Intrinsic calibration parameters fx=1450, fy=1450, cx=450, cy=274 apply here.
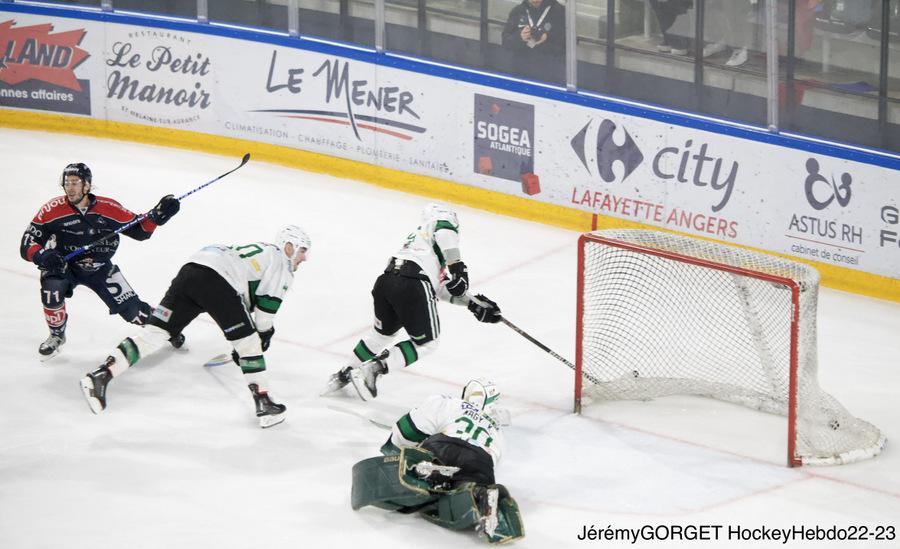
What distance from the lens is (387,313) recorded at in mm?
7129

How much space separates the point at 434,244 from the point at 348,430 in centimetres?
99

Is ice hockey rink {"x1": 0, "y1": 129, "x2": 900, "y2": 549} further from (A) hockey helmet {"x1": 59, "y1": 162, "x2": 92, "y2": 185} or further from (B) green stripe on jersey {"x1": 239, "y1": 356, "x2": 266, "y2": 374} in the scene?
(A) hockey helmet {"x1": 59, "y1": 162, "x2": 92, "y2": 185}

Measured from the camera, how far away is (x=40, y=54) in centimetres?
1151

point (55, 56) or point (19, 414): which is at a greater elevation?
point (55, 56)

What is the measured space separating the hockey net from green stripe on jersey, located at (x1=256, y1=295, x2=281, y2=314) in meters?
1.48

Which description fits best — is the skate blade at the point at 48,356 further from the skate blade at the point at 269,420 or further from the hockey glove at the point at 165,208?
the skate blade at the point at 269,420

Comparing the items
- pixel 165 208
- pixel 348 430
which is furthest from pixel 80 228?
pixel 348 430

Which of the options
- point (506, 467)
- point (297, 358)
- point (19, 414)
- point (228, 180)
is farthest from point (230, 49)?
point (506, 467)

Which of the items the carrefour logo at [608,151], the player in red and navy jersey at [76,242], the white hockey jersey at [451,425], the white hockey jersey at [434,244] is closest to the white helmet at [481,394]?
the white hockey jersey at [451,425]

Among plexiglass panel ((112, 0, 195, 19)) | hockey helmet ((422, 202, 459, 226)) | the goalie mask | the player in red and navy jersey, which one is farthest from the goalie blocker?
plexiglass panel ((112, 0, 195, 19))

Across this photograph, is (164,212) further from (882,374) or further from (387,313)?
(882,374)

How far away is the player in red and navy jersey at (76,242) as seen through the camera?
7.32m

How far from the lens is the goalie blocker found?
225 inches

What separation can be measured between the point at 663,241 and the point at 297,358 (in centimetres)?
210
